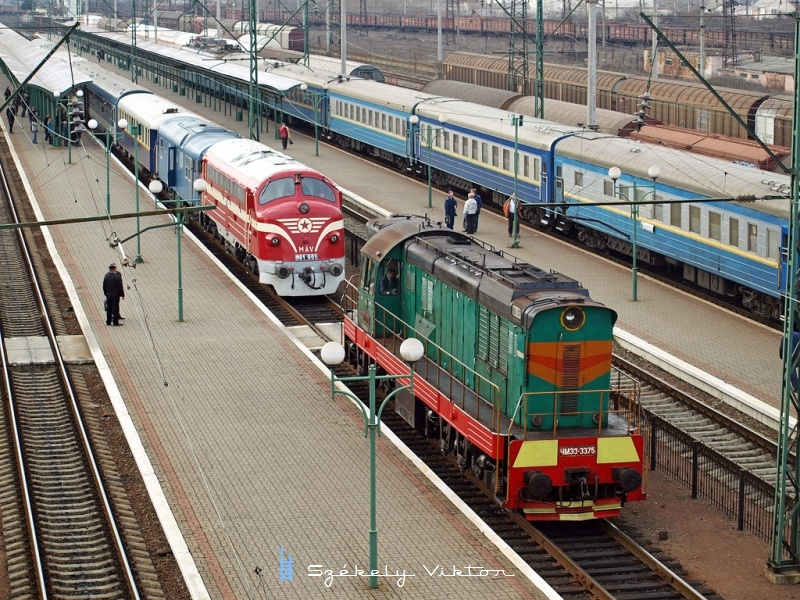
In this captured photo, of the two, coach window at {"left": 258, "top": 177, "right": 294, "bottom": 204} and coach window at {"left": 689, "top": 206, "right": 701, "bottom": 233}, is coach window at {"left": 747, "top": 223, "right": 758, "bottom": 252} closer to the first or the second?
coach window at {"left": 689, "top": 206, "right": 701, "bottom": 233}

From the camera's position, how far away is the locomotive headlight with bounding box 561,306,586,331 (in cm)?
1806

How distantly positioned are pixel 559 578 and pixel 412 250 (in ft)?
26.8

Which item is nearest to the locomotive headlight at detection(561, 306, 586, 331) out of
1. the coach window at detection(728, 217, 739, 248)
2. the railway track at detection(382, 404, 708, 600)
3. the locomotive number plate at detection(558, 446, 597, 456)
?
the locomotive number plate at detection(558, 446, 597, 456)

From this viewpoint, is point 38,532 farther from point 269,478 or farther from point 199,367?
point 199,367

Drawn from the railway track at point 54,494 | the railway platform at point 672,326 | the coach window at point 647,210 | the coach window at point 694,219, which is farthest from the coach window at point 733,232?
the railway track at point 54,494

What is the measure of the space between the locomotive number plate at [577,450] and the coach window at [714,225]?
48.4 feet

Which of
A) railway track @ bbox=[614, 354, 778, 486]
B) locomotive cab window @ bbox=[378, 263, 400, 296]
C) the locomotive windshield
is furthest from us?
the locomotive windshield

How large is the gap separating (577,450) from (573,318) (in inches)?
74.2

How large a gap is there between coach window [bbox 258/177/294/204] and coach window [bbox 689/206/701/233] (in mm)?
10298

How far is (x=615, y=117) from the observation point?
4684 centimetres

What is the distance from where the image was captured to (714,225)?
31641 mm

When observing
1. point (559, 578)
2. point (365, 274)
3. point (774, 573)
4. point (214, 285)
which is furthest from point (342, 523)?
point (214, 285)

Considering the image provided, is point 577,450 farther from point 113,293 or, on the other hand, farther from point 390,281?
point 113,293

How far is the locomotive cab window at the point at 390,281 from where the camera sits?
24.0 metres
